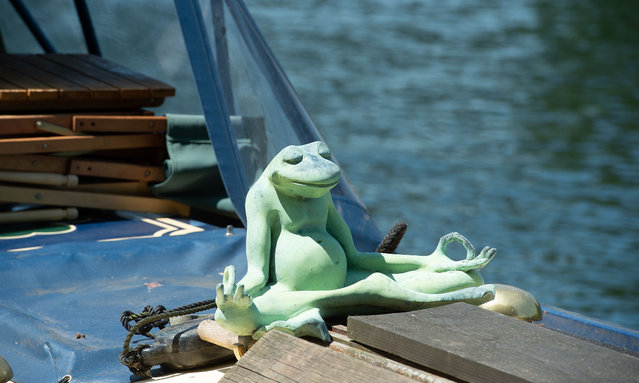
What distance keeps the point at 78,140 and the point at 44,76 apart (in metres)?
0.39

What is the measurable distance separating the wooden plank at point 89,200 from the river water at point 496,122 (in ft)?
9.12

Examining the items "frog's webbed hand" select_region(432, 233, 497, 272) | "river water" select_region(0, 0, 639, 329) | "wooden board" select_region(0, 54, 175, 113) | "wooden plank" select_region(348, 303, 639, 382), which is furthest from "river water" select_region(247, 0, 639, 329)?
"wooden plank" select_region(348, 303, 639, 382)

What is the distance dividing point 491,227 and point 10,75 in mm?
4082

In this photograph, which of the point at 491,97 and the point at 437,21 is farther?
the point at 437,21

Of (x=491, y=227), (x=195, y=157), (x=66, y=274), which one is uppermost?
(x=195, y=157)

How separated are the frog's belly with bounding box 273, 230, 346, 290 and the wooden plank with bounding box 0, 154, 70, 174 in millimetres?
2100

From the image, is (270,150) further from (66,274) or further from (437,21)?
(437,21)

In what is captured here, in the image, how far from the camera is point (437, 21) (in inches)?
531

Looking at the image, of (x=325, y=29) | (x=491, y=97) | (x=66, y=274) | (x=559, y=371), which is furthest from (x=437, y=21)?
(x=559, y=371)

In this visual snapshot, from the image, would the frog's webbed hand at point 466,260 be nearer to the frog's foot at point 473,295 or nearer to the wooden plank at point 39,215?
the frog's foot at point 473,295

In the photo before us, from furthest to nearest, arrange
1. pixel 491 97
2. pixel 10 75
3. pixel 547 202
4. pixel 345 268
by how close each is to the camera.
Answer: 1. pixel 491 97
2. pixel 547 202
3. pixel 10 75
4. pixel 345 268

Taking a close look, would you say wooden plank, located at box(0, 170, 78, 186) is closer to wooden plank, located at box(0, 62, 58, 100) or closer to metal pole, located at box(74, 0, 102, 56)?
wooden plank, located at box(0, 62, 58, 100)

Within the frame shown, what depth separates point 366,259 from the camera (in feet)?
8.04

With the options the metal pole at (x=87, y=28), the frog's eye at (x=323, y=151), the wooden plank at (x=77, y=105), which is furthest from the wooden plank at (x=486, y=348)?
the metal pole at (x=87, y=28)
